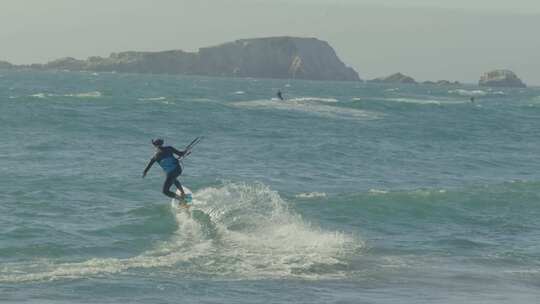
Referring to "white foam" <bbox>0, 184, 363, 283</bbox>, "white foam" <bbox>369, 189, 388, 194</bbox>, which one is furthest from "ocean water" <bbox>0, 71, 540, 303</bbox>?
"white foam" <bbox>369, 189, 388, 194</bbox>

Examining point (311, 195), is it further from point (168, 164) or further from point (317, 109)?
point (317, 109)

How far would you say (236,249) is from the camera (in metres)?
17.1

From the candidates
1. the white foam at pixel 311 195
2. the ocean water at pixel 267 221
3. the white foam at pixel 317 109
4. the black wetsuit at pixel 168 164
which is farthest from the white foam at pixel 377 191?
the white foam at pixel 317 109

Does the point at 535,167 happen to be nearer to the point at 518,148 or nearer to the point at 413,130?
the point at 518,148

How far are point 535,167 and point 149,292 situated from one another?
24233 mm

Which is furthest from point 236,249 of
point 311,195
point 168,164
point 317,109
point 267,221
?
point 317,109

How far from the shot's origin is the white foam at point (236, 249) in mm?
14922

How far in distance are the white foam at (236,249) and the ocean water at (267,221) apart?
49 mm

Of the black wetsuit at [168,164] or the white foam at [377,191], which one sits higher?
the black wetsuit at [168,164]

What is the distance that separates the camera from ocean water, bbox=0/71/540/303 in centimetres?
1407

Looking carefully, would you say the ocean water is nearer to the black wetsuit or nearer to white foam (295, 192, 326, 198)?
white foam (295, 192, 326, 198)

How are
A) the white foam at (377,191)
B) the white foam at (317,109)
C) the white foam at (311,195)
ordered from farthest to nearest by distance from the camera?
the white foam at (317,109) < the white foam at (377,191) < the white foam at (311,195)

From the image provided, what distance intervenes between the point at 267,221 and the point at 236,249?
117 inches

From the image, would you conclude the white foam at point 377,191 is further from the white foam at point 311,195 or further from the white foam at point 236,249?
the white foam at point 236,249
